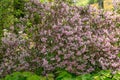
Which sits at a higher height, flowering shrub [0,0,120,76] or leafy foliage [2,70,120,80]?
flowering shrub [0,0,120,76]

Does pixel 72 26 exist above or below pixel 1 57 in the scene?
above

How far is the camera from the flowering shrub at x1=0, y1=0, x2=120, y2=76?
809 cm

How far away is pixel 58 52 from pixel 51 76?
2.35 ft

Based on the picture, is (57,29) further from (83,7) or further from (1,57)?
(1,57)

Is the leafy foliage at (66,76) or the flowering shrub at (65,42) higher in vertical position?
the flowering shrub at (65,42)

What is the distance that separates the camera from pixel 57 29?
327 inches

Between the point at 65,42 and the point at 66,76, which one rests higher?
the point at 65,42

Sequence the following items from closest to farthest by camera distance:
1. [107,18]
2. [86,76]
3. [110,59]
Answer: [86,76], [110,59], [107,18]

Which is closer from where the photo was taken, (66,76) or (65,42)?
(66,76)

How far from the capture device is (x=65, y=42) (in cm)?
829

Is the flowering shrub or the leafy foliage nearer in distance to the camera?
the leafy foliage

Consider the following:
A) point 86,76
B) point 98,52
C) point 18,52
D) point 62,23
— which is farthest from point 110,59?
point 18,52

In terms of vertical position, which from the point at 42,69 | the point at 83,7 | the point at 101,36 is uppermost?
the point at 83,7

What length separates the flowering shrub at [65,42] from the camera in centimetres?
809
